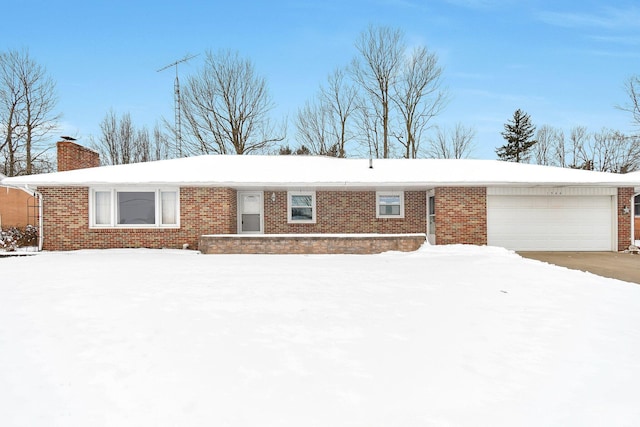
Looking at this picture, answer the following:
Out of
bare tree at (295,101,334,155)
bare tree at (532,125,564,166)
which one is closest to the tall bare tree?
bare tree at (295,101,334,155)

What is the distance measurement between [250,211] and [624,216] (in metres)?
14.3

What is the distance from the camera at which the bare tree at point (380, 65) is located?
88.0 feet

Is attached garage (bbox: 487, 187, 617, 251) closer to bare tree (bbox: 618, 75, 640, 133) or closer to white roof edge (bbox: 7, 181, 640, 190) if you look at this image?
white roof edge (bbox: 7, 181, 640, 190)

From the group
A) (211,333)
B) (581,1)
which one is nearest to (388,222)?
(211,333)

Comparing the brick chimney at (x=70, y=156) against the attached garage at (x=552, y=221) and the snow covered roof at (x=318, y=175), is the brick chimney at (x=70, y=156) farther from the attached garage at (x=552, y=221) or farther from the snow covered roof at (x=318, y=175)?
the attached garage at (x=552, y=221)

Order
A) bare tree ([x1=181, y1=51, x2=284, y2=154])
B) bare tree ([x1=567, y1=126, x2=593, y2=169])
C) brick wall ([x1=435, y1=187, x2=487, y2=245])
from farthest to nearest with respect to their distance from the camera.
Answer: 1. bare tree ([x1=567, y1=126, x2=593, y2=169])
2. bare tree ([x1=181, y1=51, x2=284, y2=154])
3. brick wall ([x1=435, y1=187, x2=487, y2=245])

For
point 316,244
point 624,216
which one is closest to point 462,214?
point 316,244

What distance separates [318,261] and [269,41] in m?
17.7

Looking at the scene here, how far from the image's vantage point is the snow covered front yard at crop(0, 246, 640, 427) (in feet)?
9.57

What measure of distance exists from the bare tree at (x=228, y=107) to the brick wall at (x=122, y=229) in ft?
46.2

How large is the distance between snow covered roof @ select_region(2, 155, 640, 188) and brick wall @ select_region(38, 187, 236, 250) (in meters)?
0.52

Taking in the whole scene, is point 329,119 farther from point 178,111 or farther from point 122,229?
point 122,229

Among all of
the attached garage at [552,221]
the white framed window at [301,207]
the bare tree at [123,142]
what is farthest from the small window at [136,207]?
the bare tree at [123,142]

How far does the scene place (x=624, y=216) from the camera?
13.3 m
